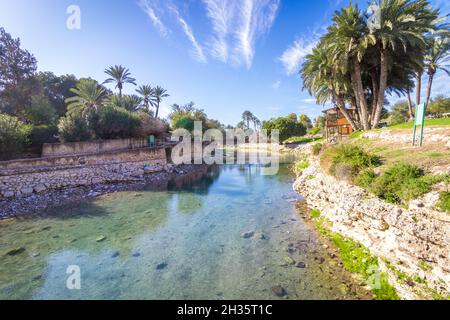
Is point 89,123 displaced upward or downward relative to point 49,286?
upward

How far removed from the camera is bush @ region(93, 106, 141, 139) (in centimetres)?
2084

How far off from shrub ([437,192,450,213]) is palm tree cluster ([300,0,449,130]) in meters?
17.0

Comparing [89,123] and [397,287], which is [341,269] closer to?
[397,287]

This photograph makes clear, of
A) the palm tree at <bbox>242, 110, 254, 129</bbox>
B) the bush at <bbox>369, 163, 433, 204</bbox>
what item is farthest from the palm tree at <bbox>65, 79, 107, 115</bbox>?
the palm tree at <bbox>242, 110, 254, 129</bbox>

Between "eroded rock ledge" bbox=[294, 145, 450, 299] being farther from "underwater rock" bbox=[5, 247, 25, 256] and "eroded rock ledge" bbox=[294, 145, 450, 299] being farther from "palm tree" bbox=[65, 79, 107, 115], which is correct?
"palm tree" bbox=[65, 79, 107, 115]

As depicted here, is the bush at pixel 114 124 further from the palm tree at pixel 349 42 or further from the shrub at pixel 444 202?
the shrub at pixel 444 202

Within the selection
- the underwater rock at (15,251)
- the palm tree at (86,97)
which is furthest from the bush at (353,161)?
the palm tree at (86,97)

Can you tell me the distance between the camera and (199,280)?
5152 mm

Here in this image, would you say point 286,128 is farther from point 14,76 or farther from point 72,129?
point 14,76

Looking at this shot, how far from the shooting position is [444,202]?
4152 mm

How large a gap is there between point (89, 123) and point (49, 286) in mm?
19325

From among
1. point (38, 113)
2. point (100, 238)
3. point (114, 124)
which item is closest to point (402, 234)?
point (100, 238)

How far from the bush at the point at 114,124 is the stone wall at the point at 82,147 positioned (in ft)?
4.51
